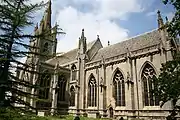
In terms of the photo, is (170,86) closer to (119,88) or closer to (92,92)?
(119,88)

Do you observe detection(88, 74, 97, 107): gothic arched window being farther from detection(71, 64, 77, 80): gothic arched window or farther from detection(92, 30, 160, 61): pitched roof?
detection(92, 30, 160, 61): pitched roof

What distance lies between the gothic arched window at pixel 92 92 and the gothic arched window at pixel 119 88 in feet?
12.3

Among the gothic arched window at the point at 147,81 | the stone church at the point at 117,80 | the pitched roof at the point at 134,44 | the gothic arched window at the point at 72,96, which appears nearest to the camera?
the stone church at the point at 117,80

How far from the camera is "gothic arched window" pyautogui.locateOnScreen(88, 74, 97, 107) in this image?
2719 cm

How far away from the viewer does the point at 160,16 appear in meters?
22.2

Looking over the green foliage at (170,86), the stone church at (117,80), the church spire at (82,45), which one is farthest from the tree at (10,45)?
the church spire at (82,45)

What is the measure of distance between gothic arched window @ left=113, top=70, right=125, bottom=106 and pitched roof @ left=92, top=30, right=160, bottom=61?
13.0 feet

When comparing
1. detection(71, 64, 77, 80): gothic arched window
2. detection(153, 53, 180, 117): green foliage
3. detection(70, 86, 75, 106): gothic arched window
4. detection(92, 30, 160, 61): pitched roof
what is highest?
detection(92, 30, 160, 61): pitched roof

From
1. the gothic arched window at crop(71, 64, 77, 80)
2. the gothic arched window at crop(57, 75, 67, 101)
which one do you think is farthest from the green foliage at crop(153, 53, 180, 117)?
the gothic arched window at crop(71, 64, 77, 80)

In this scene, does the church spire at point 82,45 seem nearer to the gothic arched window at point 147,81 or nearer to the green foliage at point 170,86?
the gothic arched window at point 147,81

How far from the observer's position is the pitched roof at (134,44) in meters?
24.8

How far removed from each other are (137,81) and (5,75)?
756 inches

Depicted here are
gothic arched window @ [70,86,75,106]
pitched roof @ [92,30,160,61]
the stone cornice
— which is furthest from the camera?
gothic arched window @ [70,86,75,106]

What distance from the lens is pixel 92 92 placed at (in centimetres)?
2780
